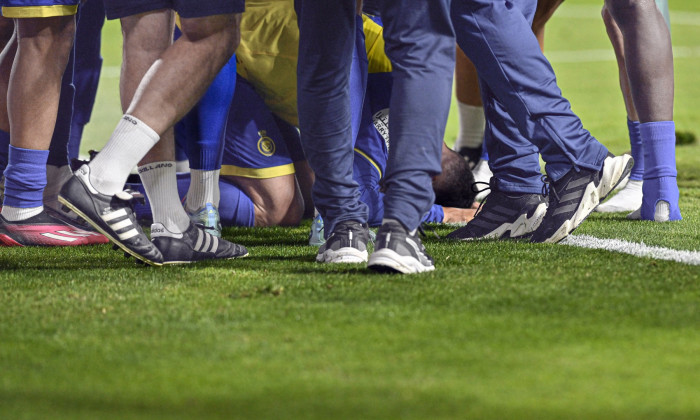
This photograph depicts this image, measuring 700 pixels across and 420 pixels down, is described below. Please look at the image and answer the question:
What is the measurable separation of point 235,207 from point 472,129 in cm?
171

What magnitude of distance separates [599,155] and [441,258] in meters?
0.60

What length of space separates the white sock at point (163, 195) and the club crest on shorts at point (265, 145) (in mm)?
899

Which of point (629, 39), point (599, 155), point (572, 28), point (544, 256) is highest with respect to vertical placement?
point (629, 39)

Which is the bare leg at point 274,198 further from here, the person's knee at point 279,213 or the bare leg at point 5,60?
the bare leg at point 5,60

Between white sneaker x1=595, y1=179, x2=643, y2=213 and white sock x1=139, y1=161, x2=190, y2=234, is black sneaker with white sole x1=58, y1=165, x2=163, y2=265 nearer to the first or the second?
white sock x1=139, y1=161, x2=190, y2=234

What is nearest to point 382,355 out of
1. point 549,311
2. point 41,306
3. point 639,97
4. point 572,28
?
point 549,311

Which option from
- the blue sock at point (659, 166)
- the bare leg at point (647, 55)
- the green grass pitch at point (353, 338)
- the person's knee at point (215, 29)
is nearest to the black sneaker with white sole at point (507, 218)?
the green grass pitch at point (353, 338)

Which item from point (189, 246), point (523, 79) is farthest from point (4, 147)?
point (523, 79)

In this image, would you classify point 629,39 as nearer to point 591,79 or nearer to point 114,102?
point 114,102

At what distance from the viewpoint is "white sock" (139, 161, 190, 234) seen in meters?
2.58

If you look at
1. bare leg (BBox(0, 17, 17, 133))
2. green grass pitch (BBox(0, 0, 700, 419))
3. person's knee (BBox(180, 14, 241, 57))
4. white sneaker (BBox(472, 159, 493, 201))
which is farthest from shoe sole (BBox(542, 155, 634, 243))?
bare leg (BBox(0, 17, 17, 133))

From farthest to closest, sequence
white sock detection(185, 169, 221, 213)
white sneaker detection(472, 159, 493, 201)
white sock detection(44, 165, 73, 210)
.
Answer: white sneaker detection(472, 159, 493, 201) < white sock detection(44, 165, 73, 210) < white sock detection(185, 169, 221, 213)

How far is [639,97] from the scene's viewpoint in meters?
3.35

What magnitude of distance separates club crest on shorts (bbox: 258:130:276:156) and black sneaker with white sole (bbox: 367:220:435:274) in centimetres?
127
